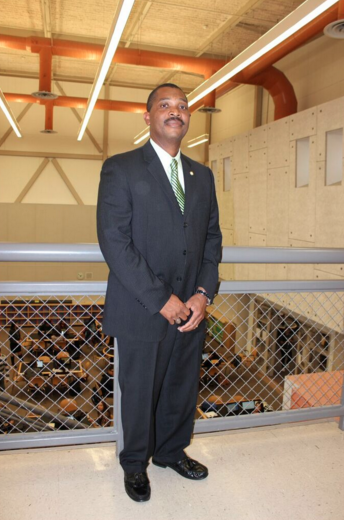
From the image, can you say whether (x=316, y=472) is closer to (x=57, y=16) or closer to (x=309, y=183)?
(x=309, y=183)

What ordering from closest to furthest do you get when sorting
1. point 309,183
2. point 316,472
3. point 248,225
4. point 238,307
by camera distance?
point 316,472 < point 309,183 < point 248,225 < point 238,307

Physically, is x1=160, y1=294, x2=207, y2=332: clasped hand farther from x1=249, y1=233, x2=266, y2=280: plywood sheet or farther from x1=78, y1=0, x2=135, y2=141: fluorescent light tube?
x1=249, y1=233, x2=266, y2=280: plywood sheet

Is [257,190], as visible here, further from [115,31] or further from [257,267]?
[115,31]

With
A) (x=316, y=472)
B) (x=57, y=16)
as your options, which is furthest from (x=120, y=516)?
(x=57, y=16)

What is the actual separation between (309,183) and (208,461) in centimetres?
503

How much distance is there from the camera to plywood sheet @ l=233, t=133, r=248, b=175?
816cm

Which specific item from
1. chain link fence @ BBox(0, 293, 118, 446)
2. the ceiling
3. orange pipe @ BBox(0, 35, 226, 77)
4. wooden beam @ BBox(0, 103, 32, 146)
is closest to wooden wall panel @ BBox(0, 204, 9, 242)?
wooden beam @ BBox(0, 103, 32, 146)

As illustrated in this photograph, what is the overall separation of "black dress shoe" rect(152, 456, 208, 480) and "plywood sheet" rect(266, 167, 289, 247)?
544 cm

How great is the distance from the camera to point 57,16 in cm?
773

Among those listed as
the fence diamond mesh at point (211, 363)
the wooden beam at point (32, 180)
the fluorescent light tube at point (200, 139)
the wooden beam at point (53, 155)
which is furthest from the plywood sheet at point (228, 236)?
the wooden beam at point (32, 180)

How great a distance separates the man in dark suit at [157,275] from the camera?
1.46m

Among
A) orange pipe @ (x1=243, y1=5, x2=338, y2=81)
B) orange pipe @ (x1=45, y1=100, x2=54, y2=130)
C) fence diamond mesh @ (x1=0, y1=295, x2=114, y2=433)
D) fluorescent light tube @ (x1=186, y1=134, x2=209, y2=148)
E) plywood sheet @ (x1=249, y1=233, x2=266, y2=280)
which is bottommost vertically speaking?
fence diamond mesh @ (x1=0, y1=295, x2=114, y2=433)

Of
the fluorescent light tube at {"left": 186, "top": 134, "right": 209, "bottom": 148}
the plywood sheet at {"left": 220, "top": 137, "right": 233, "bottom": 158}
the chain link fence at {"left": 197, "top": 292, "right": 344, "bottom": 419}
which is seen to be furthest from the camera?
the fluorescent light tube at {"left": 186, "top": 134, "right": 209, "bottom": 148}

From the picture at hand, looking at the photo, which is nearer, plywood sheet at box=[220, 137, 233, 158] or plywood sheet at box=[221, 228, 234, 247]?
plywood sheet at box=[220, 137, 233, 158]
